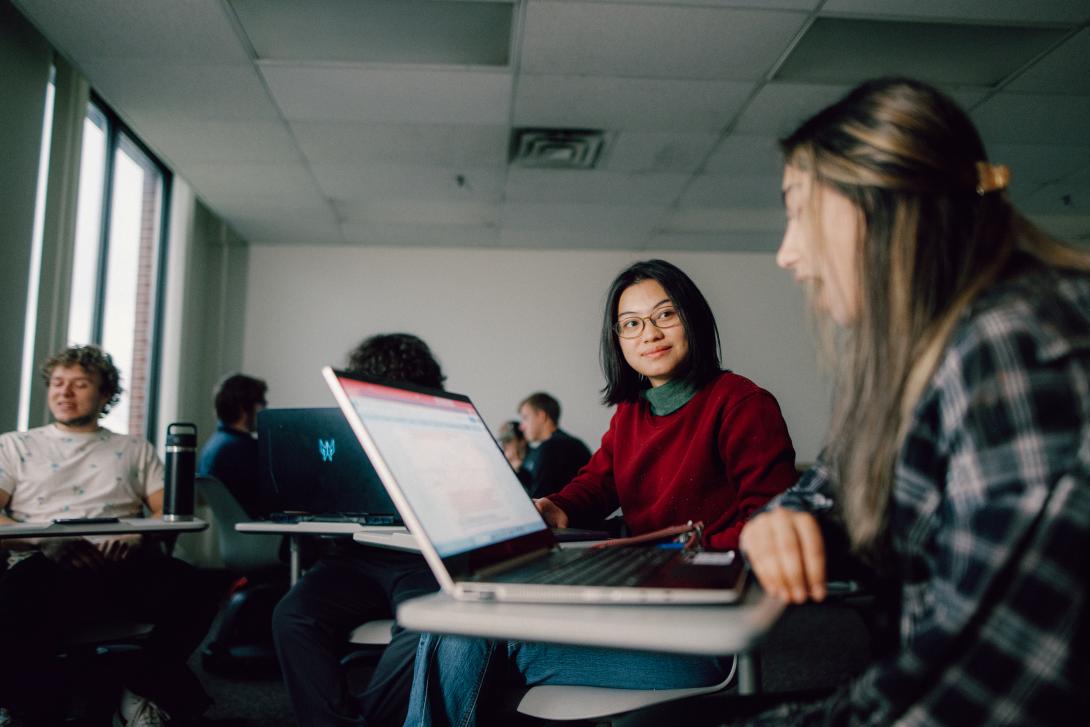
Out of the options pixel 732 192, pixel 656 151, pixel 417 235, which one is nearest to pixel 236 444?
pixel 656 151

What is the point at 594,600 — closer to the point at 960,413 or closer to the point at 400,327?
the point at 960,413

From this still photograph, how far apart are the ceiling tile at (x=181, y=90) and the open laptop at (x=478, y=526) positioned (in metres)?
2.96

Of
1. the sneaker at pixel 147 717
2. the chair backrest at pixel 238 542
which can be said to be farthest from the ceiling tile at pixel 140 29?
the sneaker at pixel 147 717

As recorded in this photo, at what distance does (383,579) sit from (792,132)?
→ 154 cm

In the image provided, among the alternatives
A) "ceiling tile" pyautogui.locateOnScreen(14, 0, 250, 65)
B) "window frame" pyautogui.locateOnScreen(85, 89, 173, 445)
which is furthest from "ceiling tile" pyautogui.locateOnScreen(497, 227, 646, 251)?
"ceiling tile" pyautogui.locateOnScreen(14, 0, 250, 65)

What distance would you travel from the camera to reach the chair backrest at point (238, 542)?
2850 millimetres

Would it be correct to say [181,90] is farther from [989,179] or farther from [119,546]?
[989,179]

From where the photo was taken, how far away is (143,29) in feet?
10.0

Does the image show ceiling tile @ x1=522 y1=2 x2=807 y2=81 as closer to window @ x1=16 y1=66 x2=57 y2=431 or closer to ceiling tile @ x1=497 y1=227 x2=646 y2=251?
window @ x1=16 y1=66 x2=57 y2=431

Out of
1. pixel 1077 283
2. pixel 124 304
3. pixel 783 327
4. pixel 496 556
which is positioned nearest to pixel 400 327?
pixel 124 304

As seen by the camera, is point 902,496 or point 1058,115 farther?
point 1058,115

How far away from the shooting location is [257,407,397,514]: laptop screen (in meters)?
2.00

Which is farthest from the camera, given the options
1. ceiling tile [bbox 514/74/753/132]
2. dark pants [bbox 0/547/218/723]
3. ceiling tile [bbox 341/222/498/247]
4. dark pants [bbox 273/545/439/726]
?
ceiling tile [bbox 341/222/498/247]

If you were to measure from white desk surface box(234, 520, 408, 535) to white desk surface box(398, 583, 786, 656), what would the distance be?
102 cm
